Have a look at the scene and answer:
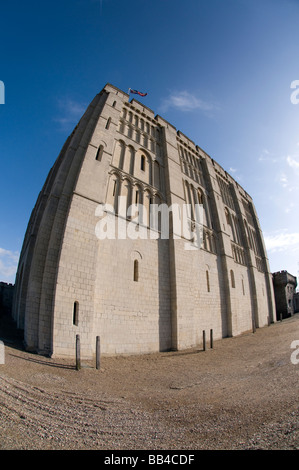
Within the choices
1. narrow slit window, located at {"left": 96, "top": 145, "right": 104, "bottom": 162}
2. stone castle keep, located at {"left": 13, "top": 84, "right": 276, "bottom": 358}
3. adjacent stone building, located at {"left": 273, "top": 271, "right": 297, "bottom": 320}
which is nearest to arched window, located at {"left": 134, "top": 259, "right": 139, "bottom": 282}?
stone castle keep, located at {"left": 13, "top": 84, "right": 276, "bottom": 358}

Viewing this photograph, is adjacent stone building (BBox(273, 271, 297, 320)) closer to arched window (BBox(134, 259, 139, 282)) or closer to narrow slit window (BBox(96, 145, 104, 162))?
arched window (BBox(134, 259, 139, 282))

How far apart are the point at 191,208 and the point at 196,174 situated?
5287mm

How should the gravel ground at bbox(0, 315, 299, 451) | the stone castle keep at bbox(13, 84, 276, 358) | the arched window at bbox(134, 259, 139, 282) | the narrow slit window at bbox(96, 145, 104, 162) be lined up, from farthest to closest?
the narrow slit window at bbox(96, 145, 104, 162)
the arched window at bbox(134, 259, 139, 282)
the stone castle keep at bbox(13, 84, 276, 358)
the gravel ground at bbox(0, 315, 299, 451)

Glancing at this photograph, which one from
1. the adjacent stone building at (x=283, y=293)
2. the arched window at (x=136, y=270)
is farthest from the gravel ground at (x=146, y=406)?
the adjacent stone building at (x=283, y=293)

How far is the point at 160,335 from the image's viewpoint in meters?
11.6

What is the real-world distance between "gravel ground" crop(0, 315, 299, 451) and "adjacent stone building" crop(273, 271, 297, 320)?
26.5 m

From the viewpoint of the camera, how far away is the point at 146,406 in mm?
4863

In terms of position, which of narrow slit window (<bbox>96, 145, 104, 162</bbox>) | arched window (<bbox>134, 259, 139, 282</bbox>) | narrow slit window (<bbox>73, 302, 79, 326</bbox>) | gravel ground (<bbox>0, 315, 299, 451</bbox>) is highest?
narrow slit window (<bbox>96, 145, 104, 162</bbox>)

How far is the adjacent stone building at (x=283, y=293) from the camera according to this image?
2977cm

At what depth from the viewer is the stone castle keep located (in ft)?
30.1

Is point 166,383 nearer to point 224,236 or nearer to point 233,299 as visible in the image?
point 233,299

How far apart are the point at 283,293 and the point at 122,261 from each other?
94.7ft

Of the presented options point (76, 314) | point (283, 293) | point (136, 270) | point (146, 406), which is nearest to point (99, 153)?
point (136, 270)

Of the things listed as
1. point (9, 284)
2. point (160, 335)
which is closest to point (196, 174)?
point (160, 335)
